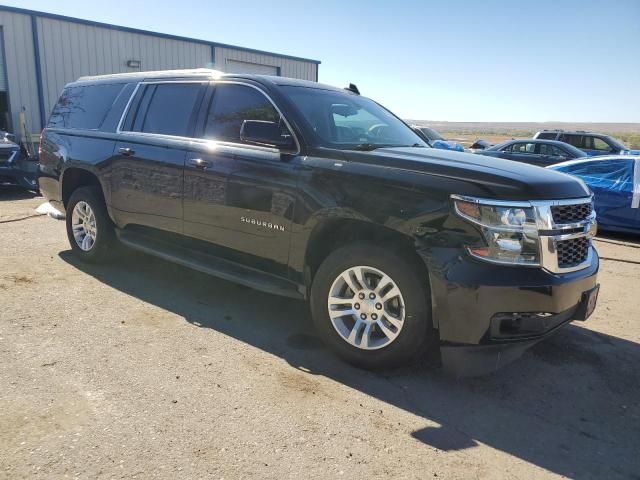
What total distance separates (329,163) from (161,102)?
221 cm

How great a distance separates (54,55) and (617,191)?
15627 mm

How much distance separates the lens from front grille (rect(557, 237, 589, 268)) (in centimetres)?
318

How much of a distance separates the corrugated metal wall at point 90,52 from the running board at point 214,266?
13.3 m

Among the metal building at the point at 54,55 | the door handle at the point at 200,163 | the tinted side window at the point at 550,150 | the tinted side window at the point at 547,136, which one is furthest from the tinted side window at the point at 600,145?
the door handle at the point at 200,163

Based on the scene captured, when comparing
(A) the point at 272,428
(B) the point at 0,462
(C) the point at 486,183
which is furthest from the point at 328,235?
(B) the point at 0,462

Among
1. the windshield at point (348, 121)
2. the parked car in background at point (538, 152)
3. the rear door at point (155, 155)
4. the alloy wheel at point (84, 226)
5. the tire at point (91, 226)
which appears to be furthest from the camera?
the parked car in background at point (538, 152)

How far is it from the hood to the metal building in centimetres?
1520

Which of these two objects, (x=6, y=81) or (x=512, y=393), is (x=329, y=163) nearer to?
(x=512, y=393)

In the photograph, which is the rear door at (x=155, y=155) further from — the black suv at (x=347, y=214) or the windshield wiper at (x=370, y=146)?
the windshield wiper at (x=370, y=146)

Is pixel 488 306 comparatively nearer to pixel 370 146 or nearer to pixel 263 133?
pixel 370 146

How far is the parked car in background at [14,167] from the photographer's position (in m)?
10.6

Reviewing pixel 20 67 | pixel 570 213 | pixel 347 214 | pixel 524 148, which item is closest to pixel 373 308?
pixel 347 214

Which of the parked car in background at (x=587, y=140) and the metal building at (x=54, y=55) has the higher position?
the metal building at (x=54, y=55)

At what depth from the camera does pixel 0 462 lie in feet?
8.02
